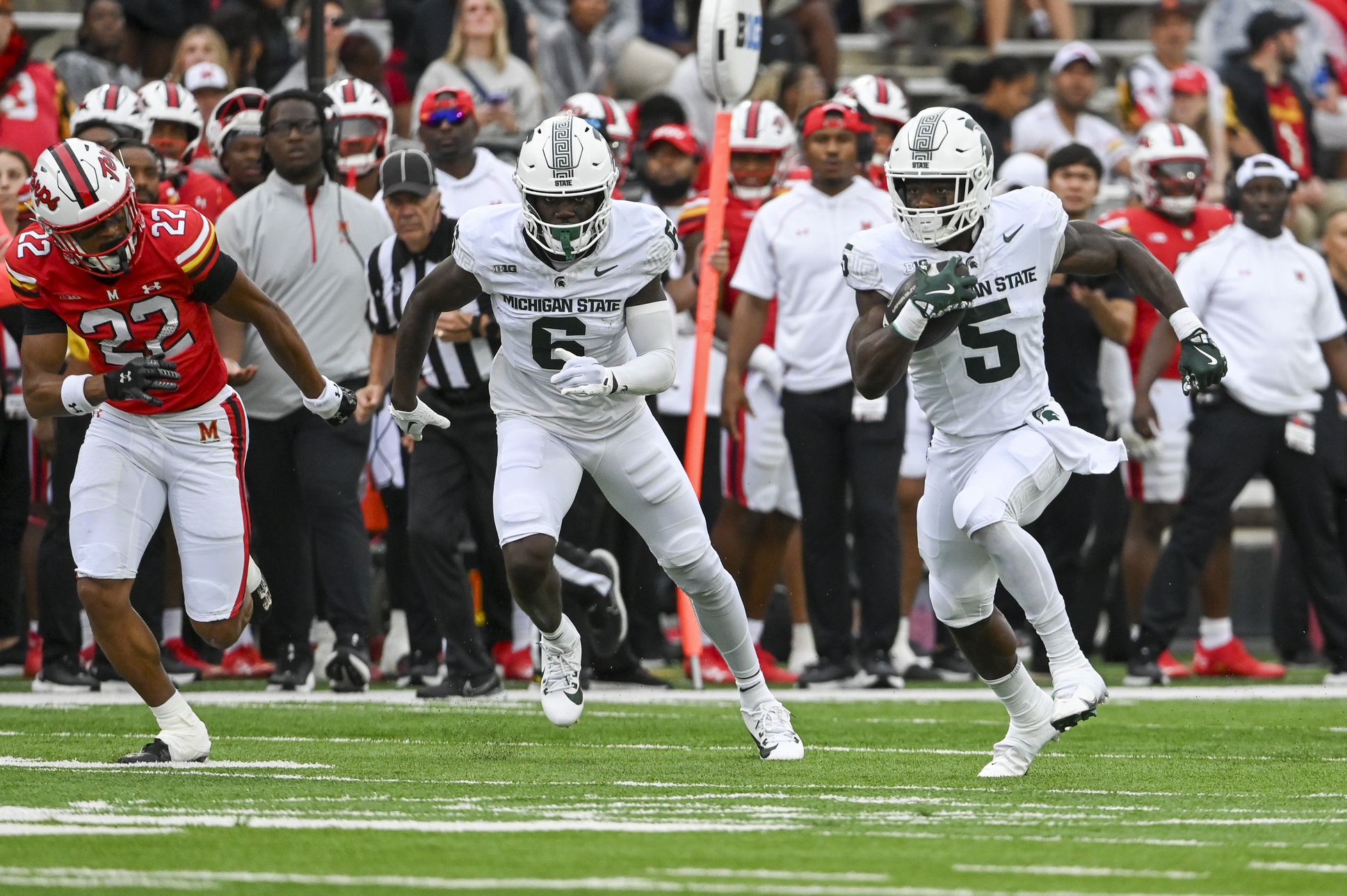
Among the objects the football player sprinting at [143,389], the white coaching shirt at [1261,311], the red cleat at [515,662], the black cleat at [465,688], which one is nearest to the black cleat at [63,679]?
the black cleat at [465,688]

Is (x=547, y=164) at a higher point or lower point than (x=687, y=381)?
higher

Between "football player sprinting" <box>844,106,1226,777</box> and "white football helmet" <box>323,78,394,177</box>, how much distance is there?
169 inches

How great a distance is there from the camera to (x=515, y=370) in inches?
270

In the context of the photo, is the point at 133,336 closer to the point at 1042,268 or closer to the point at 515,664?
the point at 1042,268

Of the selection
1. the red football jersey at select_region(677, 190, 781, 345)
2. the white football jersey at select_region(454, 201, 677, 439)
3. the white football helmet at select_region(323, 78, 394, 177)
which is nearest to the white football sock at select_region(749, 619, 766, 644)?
the red football jersey at select_region(677, 190, 781, 345)

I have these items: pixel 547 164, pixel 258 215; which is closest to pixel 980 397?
pixel 547 164

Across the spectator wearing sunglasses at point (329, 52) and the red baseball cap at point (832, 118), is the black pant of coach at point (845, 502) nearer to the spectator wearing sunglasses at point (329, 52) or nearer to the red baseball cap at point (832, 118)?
the red baseball cap at point (832, 118)

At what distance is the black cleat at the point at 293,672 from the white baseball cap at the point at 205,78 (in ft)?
10.6

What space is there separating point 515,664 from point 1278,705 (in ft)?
10.6

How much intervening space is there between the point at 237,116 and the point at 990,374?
15.1 ft

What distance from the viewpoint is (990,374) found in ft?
20.3

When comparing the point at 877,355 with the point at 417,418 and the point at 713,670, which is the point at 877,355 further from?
the point at 713,670

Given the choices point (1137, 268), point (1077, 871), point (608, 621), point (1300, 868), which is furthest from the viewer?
point (608, 621)

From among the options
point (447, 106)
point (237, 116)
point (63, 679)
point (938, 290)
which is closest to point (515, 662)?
point (63, 679)
